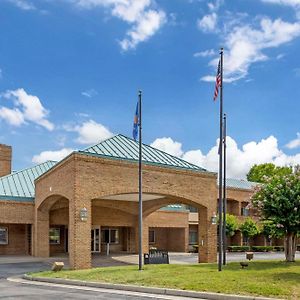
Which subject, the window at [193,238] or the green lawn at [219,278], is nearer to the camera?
the green lawn at [219,278]

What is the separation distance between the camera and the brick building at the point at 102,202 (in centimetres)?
2456

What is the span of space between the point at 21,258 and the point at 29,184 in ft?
20.8

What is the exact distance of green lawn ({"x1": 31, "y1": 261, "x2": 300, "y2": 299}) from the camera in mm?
15125

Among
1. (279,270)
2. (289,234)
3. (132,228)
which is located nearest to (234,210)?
(132,228)

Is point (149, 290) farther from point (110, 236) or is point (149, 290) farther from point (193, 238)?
point (193, 238)

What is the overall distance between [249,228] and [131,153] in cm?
3147

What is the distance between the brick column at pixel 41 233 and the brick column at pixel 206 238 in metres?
10.5

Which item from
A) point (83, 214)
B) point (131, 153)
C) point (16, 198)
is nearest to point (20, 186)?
point (16, 198)

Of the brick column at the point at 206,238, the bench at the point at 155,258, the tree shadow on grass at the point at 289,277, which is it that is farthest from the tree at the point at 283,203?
the bench at the point at 155,258

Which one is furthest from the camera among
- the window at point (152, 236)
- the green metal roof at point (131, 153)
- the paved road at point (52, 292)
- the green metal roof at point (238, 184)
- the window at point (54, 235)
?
the green metal roof at point (238, 184)

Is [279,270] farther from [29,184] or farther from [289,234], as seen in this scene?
[29,184]

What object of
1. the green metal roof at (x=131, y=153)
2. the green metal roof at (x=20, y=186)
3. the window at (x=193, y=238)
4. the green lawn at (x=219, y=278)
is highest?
the green metal roof at (x=131, y=153)

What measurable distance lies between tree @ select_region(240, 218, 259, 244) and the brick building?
1058 cm

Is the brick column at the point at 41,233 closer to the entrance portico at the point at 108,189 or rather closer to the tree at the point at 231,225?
the entrance portico at the point at 108,189
